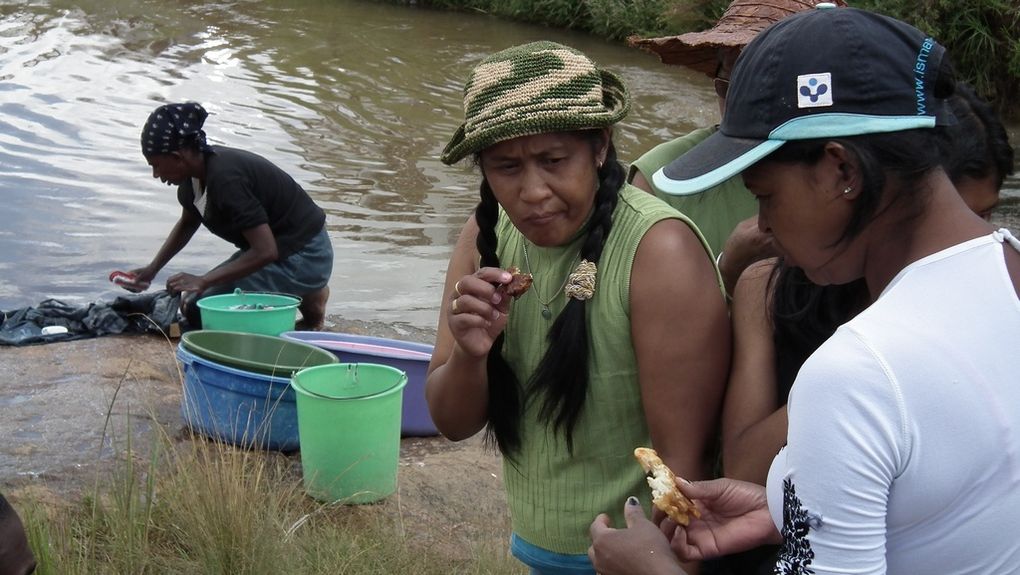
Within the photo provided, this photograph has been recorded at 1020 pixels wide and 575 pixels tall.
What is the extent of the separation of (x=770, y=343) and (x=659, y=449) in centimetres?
33

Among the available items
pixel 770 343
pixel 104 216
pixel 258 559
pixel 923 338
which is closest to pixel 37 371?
pixel 258 559

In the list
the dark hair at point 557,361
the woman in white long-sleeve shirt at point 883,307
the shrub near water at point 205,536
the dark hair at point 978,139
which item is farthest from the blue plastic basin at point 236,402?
the woman in white long-sleeve shirt at point 883,307

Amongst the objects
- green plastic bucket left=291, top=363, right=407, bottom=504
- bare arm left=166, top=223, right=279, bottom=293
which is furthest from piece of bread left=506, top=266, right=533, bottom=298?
bare arm left=166, top=223, right=279, bottom=293

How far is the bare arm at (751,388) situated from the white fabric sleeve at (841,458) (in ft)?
2.16

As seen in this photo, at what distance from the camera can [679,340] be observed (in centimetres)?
218

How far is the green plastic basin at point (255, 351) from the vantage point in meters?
5.11

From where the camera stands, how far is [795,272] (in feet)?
6.59

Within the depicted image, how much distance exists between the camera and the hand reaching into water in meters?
1.80

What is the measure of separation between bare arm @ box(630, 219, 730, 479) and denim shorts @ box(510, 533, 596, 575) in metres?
0.33

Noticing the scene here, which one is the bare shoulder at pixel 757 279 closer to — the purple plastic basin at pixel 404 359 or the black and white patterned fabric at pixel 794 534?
the black and white patterned fabric at pixel 794 534

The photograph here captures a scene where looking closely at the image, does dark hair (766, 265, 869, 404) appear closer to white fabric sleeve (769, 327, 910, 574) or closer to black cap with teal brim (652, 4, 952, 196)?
black cap with teal brim (652, 4, 952, 196)

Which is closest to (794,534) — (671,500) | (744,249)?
(671,500)

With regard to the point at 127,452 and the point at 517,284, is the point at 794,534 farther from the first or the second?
the point at 127,452

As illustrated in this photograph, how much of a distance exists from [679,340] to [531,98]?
0.56 metres
